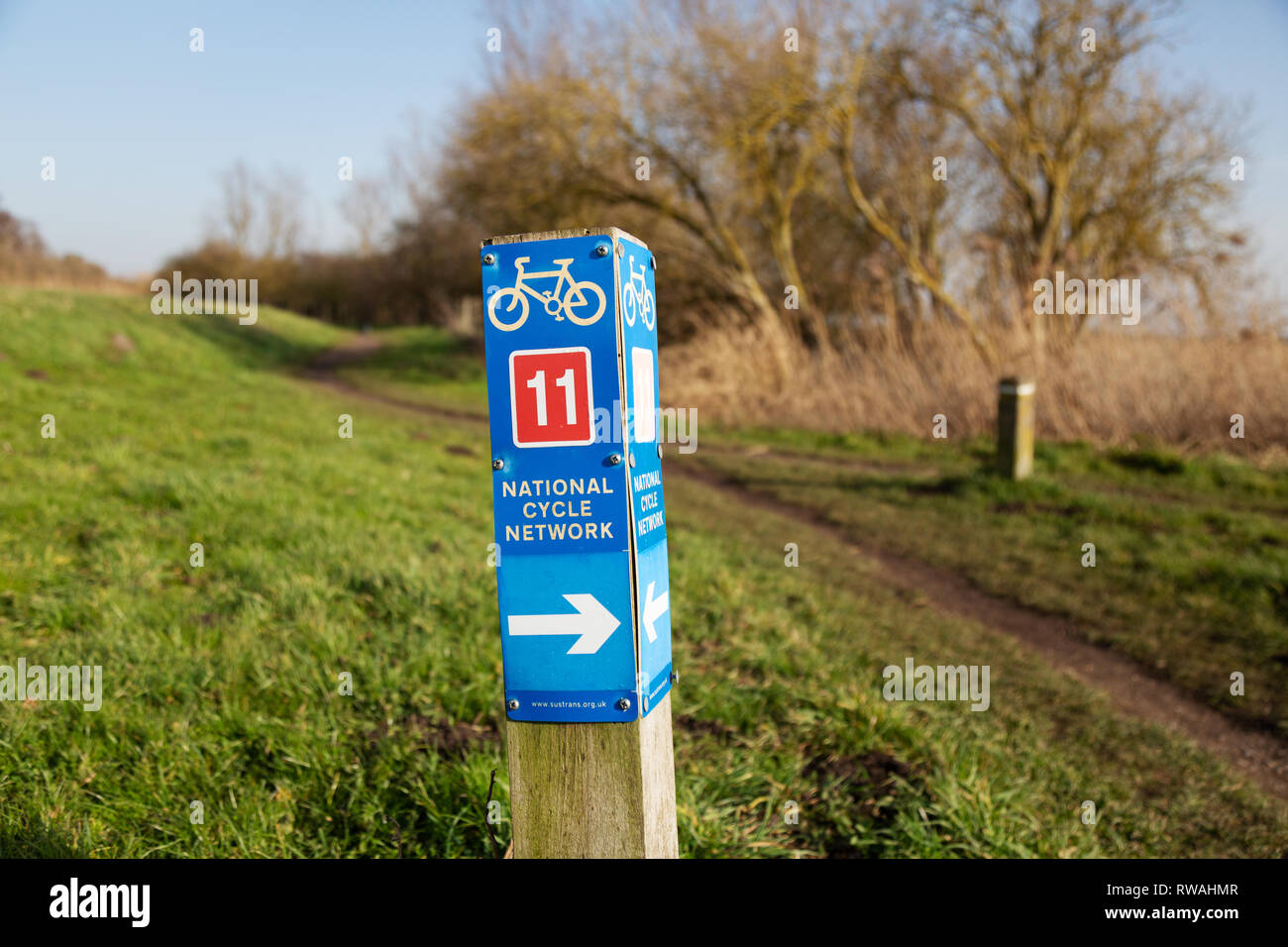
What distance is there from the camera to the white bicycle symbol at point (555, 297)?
1562 millimetres

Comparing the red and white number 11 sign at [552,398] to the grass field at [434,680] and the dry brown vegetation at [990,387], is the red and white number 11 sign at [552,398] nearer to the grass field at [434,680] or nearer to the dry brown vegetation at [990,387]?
the grass field at [434,680]

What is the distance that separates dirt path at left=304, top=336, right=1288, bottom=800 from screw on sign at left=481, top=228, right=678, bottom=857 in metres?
3.48

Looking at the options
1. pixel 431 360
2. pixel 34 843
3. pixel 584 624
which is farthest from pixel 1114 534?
pixel 431 360

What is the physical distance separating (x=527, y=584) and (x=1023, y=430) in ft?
28.3

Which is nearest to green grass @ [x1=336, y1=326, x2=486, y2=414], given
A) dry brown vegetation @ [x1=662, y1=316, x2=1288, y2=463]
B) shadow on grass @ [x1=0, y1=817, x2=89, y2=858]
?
dry brown vegetation @ [x1=662, y1=316, x2=1288, y2=463]

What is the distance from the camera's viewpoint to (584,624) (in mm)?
1613

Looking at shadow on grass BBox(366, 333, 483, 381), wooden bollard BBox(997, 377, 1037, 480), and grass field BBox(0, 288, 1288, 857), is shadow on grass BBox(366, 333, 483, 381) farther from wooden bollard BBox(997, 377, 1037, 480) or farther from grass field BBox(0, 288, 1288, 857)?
wooden bollard BBox(997, 377, 1037, 480)

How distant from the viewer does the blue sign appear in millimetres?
1561

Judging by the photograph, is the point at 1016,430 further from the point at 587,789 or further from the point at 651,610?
the point at 587,789

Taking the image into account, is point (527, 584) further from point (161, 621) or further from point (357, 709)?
point (161, 621)
